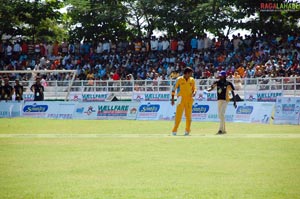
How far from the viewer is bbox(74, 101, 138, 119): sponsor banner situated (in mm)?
32625

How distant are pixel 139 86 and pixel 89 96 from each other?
3.41m

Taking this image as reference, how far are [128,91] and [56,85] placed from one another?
16.6 feet

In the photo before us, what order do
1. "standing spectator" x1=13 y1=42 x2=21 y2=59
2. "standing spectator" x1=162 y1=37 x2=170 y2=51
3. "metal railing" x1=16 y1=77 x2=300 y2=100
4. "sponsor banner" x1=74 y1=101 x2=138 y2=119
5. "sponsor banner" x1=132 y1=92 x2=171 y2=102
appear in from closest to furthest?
"sponsor banner" x1=74 y1=101 x2=138 y2=119, "metal railing" x1=16 y1=77 x2=300 y2=100, "sponsor banner" x1=132 y1=92 x2=171 y2=102, "standing spectator" x1=162 y1=37 x2=170 y2=51, "standing spectator" x1=13 y1=42 x2=21 y2=59

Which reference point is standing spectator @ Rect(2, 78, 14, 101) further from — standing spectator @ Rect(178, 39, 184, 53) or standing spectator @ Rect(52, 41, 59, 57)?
standing spectator @ Rect(52, 41, 59, 57)

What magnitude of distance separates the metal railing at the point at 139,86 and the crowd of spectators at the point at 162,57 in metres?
1.34

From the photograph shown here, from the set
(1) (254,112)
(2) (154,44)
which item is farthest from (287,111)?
(2) (154,44)

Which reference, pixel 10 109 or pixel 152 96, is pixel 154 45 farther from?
pixel 10 109

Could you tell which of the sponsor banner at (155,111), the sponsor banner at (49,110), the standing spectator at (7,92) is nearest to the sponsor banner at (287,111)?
the sponsor banner at (155,111)

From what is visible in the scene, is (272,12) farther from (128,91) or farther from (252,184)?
(252,184)

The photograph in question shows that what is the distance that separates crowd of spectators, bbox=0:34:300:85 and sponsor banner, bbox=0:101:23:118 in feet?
22.6

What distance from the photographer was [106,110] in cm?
3338

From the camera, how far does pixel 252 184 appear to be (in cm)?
1084

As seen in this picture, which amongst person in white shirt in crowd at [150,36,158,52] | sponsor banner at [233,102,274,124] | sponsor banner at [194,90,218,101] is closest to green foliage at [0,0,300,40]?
person in white shirt in crowd at [150,36,158,52]

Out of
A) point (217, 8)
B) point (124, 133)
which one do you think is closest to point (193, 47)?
point (217, 8)
